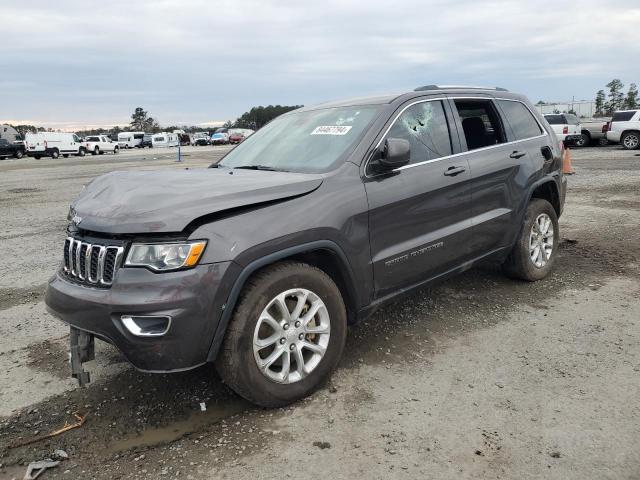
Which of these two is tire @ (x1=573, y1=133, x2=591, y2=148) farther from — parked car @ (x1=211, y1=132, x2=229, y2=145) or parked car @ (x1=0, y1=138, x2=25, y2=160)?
parked car @ (x1=211, y1=132, x2=229, y2=145)

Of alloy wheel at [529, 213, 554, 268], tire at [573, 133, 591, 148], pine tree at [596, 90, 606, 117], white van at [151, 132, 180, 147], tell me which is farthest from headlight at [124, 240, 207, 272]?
pine tree at [596, 90, 606, 117]

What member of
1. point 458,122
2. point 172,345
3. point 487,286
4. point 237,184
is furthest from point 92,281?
point 487,286

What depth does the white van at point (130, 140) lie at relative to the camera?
65062mm

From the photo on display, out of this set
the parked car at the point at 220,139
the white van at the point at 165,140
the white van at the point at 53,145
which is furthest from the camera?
the white van at the point at 165,140

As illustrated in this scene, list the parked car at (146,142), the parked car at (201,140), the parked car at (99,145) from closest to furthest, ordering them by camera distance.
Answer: the parked car at (99,145)
the parked car at (201,140)
the parked car at (146,142)

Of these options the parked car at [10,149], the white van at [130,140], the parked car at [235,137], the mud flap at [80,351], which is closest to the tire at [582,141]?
the mud flap at [80,351]

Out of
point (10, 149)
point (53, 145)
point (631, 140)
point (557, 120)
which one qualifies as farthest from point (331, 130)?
point (53, 145)

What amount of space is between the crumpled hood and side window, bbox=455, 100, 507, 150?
1728 mm

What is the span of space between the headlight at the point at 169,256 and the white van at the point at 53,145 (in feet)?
138

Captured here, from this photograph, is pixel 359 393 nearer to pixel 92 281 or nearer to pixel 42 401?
pixel 92 281

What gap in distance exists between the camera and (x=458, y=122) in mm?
4332

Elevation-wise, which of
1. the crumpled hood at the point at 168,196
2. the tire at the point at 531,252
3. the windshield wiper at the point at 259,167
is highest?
the windshield wiper at the point at 259,167

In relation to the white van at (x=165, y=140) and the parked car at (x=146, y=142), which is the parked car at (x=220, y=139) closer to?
the white van at (x=165, y=140)

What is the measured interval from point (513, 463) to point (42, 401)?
2.79 metres
